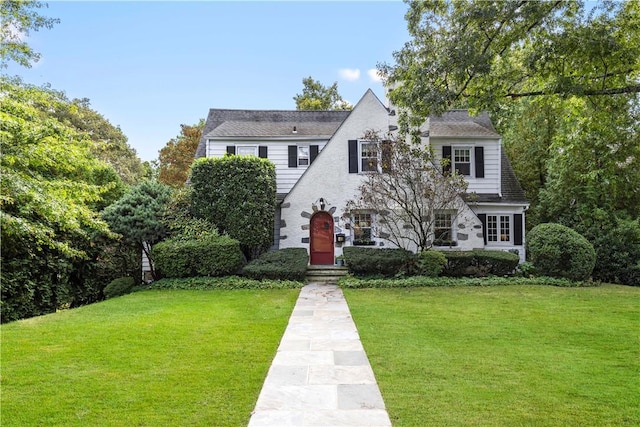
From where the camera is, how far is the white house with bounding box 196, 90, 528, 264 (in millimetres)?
14945

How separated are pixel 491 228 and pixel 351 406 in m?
13.5

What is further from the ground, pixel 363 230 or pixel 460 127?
pixel 460 127

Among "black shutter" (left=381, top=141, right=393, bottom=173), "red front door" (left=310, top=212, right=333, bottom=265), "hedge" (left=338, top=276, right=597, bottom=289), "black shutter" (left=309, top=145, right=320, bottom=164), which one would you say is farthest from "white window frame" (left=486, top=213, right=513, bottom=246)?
"black shutter" (left=309, top=145, right=320, bottom=164)

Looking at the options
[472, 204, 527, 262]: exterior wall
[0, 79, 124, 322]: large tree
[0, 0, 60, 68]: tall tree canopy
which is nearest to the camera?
[0, 79, 124, 322]: large tree

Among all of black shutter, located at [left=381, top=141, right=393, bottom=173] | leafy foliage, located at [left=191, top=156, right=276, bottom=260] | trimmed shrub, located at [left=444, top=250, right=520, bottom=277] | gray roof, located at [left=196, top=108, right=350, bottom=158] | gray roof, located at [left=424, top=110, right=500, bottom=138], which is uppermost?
gray roof, located at [left=196, top=108, right=350, bottom=158]

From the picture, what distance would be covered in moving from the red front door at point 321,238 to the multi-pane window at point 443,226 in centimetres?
400

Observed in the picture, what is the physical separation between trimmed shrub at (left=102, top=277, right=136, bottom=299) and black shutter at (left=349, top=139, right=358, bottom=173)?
8.50m

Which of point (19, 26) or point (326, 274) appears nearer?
point (19, 26)

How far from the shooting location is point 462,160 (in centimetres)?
1625

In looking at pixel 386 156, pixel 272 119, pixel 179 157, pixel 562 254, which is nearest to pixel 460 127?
pixel 386 156

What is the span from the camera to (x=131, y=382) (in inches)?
183

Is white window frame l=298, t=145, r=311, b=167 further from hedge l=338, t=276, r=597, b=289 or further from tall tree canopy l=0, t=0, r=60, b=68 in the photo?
tall tree canopy l=0, t=0, r=60, b=68

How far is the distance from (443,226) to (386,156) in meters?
3.66

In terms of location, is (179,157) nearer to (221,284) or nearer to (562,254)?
(221,284)
